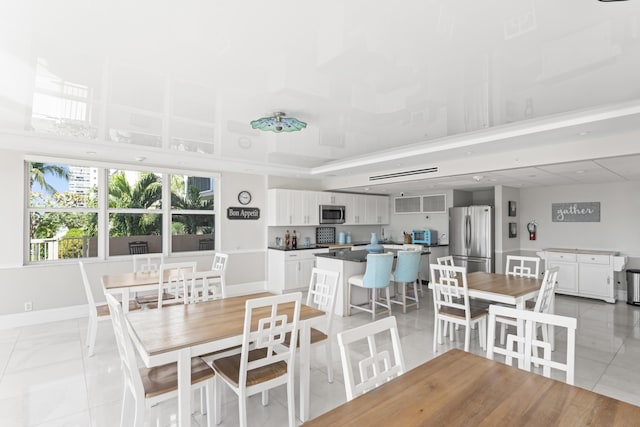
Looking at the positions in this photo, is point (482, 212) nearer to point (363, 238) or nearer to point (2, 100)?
point (363, 238)

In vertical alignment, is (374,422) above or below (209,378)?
above

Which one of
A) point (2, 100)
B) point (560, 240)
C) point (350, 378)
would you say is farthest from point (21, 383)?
point (560, 240)

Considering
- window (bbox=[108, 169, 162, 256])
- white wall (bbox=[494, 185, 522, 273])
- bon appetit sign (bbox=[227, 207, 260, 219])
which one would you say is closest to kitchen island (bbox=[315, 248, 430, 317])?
bon appetit sign (bbox=[227, 207, 260, 219])

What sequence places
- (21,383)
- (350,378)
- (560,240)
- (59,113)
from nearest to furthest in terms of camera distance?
(350,378) → (21,383) → (59,113) → (560,240)

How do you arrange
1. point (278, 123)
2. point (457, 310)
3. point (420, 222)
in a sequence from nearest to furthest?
point (278, 123) → point (457, 310) → point (420, 222)

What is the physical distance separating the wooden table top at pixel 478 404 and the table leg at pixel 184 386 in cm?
107

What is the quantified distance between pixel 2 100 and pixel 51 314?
316cm

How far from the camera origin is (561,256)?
606 centimetres

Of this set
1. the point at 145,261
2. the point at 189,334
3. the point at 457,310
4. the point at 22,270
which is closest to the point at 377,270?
the point at 457,310

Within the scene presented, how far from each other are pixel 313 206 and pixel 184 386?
17.8ft

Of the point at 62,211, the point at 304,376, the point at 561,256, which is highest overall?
the point at 62,211

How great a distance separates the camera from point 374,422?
45.4 inches

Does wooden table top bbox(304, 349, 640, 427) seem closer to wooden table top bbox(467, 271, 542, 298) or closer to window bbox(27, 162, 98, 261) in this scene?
wooden table top bbox(467, 271, 542, 298)

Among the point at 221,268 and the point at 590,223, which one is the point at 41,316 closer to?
the point at 221,268
